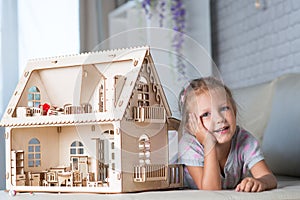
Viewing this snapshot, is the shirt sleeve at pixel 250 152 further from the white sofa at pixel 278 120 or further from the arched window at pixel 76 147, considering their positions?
the arched window at pixel 76 147

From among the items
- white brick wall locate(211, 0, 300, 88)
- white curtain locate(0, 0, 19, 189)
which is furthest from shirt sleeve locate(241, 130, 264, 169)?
white curtain locate(0, 0, 19, 189)

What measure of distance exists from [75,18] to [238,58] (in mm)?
845

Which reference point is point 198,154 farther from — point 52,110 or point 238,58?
point 238,58

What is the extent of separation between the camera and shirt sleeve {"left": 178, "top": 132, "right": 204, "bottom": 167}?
4.24 ft

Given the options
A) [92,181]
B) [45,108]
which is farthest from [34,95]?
[92,181]

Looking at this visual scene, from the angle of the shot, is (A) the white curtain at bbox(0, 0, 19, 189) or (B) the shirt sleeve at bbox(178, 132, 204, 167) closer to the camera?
(B) the shirt sleeve at bbox(178, 132, 204, 167)

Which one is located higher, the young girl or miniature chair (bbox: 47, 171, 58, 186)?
the young girl

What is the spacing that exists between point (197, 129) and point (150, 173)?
0.16 meters

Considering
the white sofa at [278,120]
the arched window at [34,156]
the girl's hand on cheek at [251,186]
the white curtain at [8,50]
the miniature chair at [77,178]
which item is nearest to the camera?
the girl's hand on cheek at [251,186]

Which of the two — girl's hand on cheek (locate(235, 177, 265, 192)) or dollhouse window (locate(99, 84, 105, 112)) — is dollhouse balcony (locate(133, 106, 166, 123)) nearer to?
dollhouse window (locate(99, 84, 105, 112))

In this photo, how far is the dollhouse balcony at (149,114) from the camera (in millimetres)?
1190

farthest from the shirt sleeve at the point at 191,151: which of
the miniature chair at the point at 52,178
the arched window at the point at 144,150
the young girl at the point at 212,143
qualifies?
the miniature chair at the point at 52,178

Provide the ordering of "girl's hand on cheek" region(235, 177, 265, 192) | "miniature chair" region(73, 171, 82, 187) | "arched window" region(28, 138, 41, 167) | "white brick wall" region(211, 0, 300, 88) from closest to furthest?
1. "girl's hand on cheek" region(235, 177, 265, 192)
2. "miniature chair" region(73, 171, 82, 187)
3. "arched window" region(28, 138, 41, 167)
4. "white brick wall" region(211, 0, 300, 88)

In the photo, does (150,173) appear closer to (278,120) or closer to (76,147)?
(76,147)
